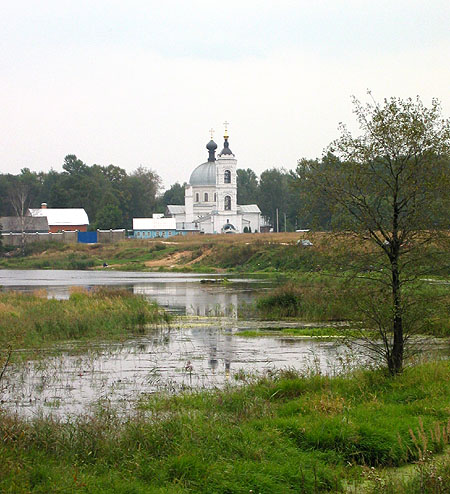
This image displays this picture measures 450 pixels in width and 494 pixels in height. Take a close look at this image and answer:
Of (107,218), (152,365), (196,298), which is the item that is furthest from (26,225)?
(152,365)

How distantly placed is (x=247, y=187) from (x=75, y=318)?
14767cm

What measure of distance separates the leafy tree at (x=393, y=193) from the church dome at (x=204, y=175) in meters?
116

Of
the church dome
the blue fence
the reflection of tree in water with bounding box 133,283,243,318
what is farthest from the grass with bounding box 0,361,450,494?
the church dome

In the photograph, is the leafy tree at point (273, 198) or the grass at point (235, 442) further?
the leafy tree at point (273, 198)

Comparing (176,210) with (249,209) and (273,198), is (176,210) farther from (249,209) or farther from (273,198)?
(273,198)

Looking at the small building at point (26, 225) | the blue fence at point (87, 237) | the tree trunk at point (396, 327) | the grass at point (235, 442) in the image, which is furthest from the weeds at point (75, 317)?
the small building at point (26, 225)

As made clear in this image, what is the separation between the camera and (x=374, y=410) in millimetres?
11469

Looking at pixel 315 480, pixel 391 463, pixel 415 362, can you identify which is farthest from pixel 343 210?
pixel 315 480

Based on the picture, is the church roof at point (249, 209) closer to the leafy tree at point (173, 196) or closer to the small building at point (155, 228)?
the small building at point (155, 228)

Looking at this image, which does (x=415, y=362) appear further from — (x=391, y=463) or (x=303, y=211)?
(x=391, y=463)

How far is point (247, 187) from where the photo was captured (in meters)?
171

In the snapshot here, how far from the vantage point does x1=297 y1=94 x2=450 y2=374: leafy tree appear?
13.7 metres

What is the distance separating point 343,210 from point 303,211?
74 centimetres

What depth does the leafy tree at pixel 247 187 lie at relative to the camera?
152 metres
